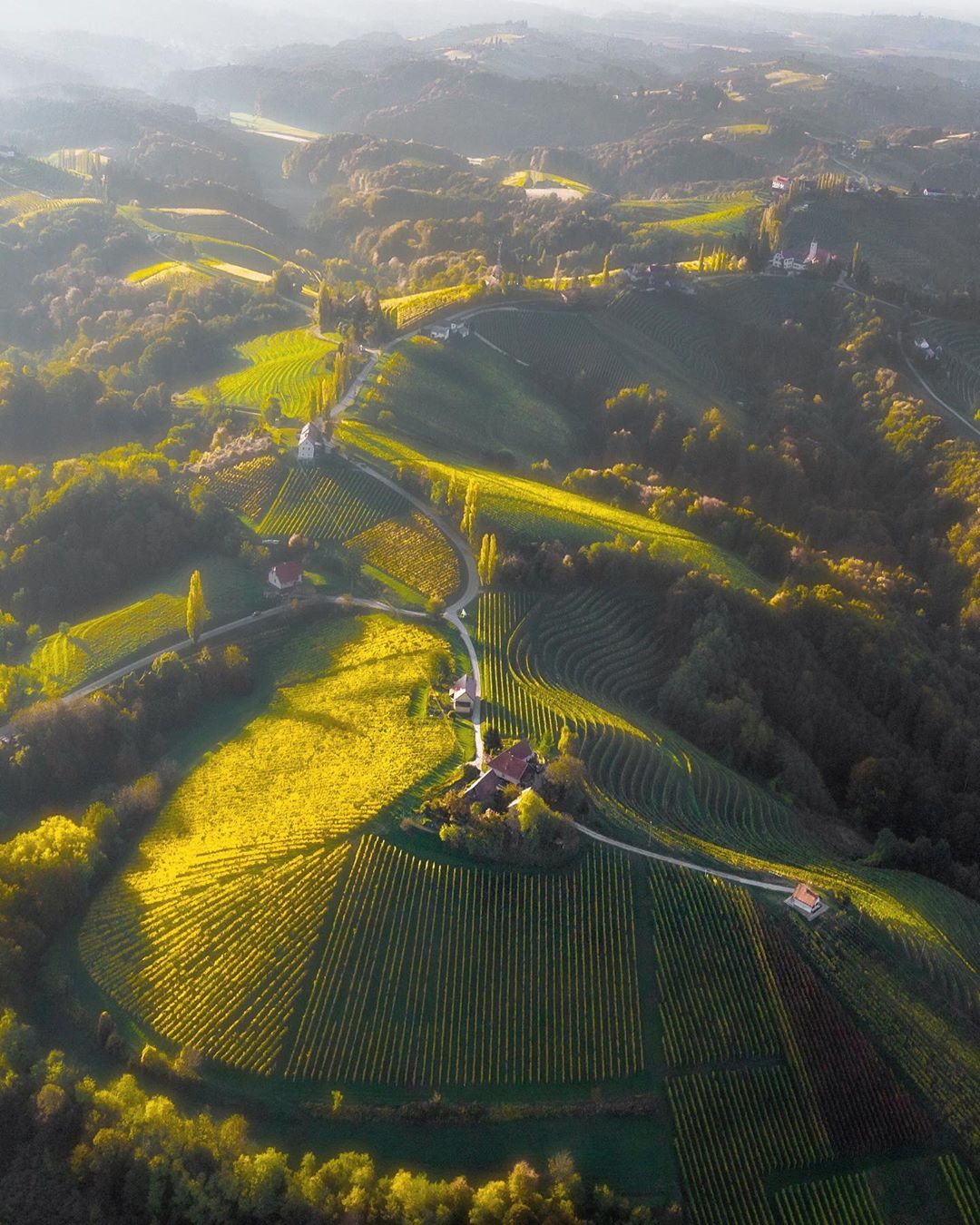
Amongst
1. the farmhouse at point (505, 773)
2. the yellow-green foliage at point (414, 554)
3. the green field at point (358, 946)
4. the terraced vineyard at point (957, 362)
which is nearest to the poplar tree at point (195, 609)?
the yellow-green foliage at point (414, 554)

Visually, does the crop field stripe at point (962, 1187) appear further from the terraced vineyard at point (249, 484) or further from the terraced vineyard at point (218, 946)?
the terraced vineyard at point (249, 484)

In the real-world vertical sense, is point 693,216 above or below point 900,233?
below

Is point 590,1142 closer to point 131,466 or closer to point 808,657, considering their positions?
point 808,657

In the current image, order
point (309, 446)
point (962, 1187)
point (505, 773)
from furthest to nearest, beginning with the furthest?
point (309, 446) < point (505, 773) < point (962, 1187)

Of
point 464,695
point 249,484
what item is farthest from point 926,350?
point 464,695

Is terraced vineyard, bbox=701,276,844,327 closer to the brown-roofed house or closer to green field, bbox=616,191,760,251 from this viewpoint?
green field, bbox=616,191,760,251

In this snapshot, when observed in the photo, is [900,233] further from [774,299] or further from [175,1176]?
[175,1176]

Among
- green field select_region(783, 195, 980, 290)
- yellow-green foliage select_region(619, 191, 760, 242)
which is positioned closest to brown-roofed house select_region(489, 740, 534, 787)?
yellow-green foliage select_region(619, 191, 760, 242)
